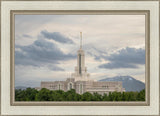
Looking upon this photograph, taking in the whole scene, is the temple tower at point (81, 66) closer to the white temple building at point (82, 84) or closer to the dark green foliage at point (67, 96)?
the white temple building at point (82, 84)

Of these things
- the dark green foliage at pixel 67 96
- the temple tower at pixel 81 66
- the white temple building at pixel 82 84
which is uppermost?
the temple tower at pixel 81 66

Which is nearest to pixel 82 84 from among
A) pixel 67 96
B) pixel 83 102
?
pixel 67 96

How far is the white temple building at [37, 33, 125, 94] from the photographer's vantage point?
5.55m

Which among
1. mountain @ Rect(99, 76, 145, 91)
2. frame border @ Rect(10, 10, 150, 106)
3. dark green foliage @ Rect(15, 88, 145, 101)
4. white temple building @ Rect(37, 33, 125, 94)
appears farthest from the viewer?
white temple building @ Rect(37, 33, 125, 94)

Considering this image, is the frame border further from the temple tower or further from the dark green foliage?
the temple tower

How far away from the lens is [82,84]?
598 centimetres

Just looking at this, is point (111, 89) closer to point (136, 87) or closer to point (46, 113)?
point (136, 87)

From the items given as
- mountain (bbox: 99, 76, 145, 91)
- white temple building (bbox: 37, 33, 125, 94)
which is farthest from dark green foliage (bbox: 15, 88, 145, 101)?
white temple building (bbox: 37, 33, 125, 94)

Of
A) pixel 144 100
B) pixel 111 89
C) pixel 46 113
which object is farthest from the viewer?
pixel 111 89

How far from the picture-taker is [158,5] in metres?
4.39

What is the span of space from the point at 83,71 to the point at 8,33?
182 centimetres

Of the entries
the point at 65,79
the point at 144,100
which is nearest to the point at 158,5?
the point at 144,100

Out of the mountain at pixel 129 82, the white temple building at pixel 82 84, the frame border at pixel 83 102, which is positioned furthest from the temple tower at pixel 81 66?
the frame border at pixel 83 102

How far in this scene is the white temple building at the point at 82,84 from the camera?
5.55 m
